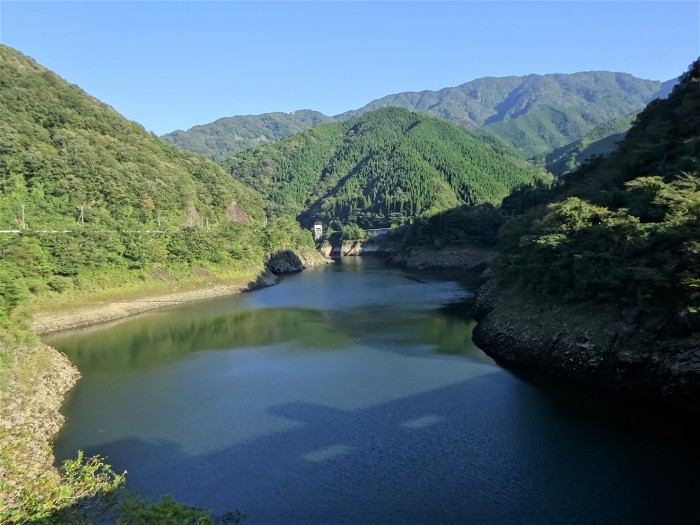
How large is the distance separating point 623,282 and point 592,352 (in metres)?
4.20

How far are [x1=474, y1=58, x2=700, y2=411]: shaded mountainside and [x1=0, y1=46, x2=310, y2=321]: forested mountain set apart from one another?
32857mm

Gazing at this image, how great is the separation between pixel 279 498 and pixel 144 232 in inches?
2151

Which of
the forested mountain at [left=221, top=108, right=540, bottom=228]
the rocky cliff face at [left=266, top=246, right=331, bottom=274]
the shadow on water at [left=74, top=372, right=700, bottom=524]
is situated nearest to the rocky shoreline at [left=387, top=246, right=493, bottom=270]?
the rocky cliff face at [left=266, top=246, right=331, bottom=274]

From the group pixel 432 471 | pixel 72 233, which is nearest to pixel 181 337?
pixel 72 233

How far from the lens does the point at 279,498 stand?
A: 15.5m

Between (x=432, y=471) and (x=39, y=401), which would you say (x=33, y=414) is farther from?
(x=432, y=471)

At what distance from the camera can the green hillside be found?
22047mm

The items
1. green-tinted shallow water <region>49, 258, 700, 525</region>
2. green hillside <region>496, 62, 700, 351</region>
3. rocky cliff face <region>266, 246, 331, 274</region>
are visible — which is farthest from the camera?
rocky cliff face <region>266, 246, 331, 274</region>

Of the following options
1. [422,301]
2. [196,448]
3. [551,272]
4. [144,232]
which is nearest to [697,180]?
[551,272]

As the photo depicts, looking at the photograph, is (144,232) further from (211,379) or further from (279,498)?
(279,498)

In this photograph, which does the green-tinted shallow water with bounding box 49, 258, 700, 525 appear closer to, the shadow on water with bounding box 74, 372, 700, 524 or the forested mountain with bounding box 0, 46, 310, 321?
the shadow on water with bounding box 74, 372, 700, 524

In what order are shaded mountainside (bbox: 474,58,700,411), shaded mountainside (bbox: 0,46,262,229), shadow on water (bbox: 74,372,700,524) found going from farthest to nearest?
shaded mountainside (bbox: 0,46,262,229)
shaded mountainside (bbox: 474,58,700,411)
shadow on water (bbox: 74,372,700,524)

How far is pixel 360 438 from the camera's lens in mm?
19625

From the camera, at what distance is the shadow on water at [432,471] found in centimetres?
1460
